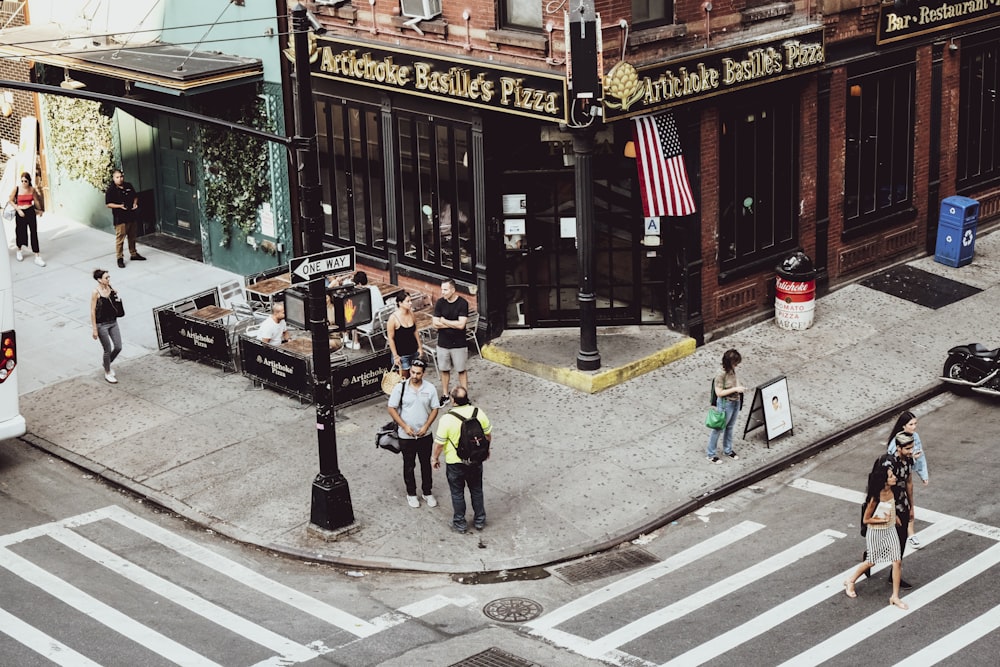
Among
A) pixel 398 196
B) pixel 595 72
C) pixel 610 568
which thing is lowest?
pixel 610 568

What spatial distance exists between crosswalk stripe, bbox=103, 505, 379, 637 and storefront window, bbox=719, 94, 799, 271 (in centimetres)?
975

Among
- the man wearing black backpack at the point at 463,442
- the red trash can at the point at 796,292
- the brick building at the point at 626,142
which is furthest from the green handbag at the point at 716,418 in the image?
the red trash can at the point at 796,292

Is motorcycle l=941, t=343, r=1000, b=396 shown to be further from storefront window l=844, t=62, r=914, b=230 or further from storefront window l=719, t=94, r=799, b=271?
storefront window l=844, t=62, r=914, b=230

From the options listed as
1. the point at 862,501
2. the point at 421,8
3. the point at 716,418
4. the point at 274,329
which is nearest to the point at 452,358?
the point at 274,329

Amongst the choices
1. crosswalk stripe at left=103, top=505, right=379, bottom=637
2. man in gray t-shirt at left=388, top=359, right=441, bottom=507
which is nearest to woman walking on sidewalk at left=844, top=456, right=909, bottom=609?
crosswalk stripe at left=103, top=505, right=379, bottom=637

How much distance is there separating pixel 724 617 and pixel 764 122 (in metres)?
10.3

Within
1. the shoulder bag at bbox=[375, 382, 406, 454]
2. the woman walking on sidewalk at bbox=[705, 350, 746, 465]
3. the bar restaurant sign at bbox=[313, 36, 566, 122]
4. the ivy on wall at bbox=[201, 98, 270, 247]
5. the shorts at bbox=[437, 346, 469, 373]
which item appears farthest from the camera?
the ivy on wall at bbox=[201, 98, 270, 247]

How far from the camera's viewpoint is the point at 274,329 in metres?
21.3

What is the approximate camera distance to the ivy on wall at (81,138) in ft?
94.6

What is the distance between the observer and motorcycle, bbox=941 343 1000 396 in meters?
20.2

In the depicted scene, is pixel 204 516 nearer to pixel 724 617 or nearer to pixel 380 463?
pixel 380 463

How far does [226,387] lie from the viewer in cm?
2141

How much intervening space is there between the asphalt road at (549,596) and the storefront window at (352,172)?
7.72 meters

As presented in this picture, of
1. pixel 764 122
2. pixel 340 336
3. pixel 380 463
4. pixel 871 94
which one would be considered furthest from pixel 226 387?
pixel 871 94
